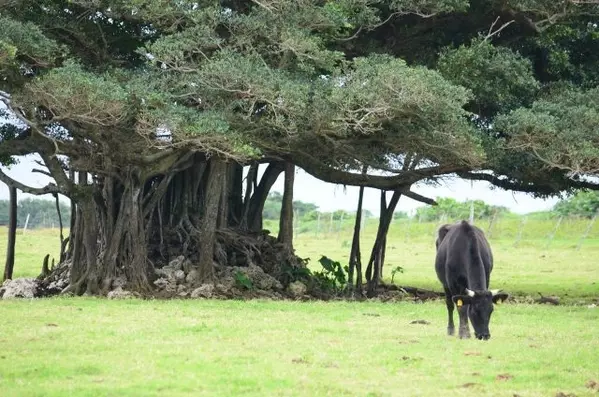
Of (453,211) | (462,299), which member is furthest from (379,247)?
(453,211)

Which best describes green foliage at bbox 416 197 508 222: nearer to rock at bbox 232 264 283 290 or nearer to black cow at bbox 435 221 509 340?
rock at bbox 232 264 283 290

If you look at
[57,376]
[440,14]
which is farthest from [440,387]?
[440,14]

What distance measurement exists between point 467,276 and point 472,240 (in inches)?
22.6

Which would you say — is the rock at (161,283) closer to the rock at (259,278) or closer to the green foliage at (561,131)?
the rock at (259,278)

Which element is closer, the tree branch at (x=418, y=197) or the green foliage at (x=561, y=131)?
the green foliage at (x=561, y=131)

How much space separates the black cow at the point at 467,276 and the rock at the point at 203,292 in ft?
21.4

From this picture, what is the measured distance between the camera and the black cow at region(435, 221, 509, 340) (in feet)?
43.9

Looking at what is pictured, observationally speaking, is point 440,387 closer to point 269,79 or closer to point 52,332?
point 52,332

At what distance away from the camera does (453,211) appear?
68.2m

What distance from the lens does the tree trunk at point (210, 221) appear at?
69.7ft

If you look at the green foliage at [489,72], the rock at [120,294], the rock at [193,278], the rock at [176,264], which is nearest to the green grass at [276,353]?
the rock at [120,294]

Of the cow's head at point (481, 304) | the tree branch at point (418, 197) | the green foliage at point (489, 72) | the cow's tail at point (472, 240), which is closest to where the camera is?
the cow's head at point (481, 304)

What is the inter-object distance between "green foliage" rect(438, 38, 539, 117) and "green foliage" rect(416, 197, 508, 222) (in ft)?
142

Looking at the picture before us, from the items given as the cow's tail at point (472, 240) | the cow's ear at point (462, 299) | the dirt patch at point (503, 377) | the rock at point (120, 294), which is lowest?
the dirt patch at point (503, 377)
